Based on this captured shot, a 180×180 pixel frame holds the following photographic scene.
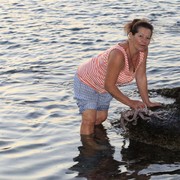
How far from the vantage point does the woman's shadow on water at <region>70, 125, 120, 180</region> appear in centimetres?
610

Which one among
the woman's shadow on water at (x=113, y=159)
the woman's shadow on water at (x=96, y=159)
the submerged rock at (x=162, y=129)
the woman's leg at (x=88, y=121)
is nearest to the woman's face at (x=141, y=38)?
the submerged rock at (x=162, y=129)

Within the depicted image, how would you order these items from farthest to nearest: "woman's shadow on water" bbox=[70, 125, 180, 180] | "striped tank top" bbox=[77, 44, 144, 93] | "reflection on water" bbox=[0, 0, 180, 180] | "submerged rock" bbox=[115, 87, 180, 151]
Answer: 1. "striped tank top" bbox=[77, 44, 144, 93]
2. "submerged rock" bbox=[115, 87, 180, 151]
3. "reflection on water" bbox=[0, 0, 180, 180]
4. "woman's shadow on water" bbox=[70, 125, 180, 180]

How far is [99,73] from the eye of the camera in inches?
269

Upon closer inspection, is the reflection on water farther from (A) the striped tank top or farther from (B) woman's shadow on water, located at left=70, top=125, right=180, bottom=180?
(A) the striped tank top

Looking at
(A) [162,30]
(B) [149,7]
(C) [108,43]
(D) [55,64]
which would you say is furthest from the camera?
(B) [149,7]

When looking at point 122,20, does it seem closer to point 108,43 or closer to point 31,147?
point 108,43

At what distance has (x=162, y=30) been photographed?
1463cm

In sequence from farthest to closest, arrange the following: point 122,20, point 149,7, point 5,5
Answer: point 5,5 → point 149,7 → point 122,20

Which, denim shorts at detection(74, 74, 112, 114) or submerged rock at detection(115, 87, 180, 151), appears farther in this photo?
denim shorts at detection(74, 74, 112, 114)

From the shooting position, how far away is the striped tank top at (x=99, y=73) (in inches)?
264

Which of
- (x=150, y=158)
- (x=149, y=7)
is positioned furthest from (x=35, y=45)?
(x=150, y=158)

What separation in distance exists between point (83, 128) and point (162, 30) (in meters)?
7.95

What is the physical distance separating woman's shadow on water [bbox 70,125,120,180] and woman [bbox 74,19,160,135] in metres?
0.22

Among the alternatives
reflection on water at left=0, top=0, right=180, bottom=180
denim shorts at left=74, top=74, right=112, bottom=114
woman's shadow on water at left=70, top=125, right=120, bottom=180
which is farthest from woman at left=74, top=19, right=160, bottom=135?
reflection on water at left=0, top=0, right=180, bottom=180
